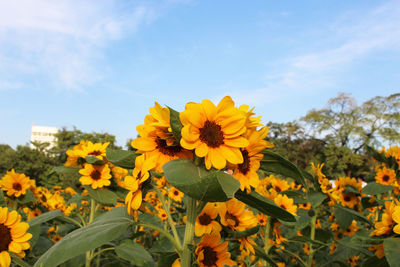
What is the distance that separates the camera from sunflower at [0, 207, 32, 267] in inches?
61.0

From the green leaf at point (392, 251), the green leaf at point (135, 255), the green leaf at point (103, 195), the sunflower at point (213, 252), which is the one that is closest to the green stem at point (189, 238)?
the sunflower at point (213, 252)

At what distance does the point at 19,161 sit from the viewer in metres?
25.4

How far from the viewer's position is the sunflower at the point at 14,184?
8.49 ft

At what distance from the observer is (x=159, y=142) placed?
969mm

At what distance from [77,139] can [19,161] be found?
8535mm

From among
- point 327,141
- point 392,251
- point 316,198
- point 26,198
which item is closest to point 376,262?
point 392,251

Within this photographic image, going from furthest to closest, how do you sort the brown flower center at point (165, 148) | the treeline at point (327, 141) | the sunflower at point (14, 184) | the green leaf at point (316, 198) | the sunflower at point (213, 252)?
the treeline at point (327, 141) < the sunflower at point (14, 184) < the green leaf at point (316, 198) < the sunflower at point (213, 252) < the brown flower center at point (165, 148)

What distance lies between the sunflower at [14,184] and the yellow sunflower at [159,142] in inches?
85.1

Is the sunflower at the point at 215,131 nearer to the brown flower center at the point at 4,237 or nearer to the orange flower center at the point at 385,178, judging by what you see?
the brown flower center at the point at 4,237

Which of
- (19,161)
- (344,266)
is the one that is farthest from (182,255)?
(19,161)

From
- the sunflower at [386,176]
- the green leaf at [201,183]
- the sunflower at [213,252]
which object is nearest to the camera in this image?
the green leaf at [201,183]

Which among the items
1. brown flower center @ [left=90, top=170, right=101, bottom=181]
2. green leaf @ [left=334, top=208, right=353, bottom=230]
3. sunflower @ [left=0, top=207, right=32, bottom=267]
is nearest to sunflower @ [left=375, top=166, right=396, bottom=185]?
green leaf @ [left=334, top=208, right=353, bottom=230]

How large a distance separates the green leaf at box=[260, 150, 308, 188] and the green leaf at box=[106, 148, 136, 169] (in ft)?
1.34

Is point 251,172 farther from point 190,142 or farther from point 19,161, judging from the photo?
point 19,161
